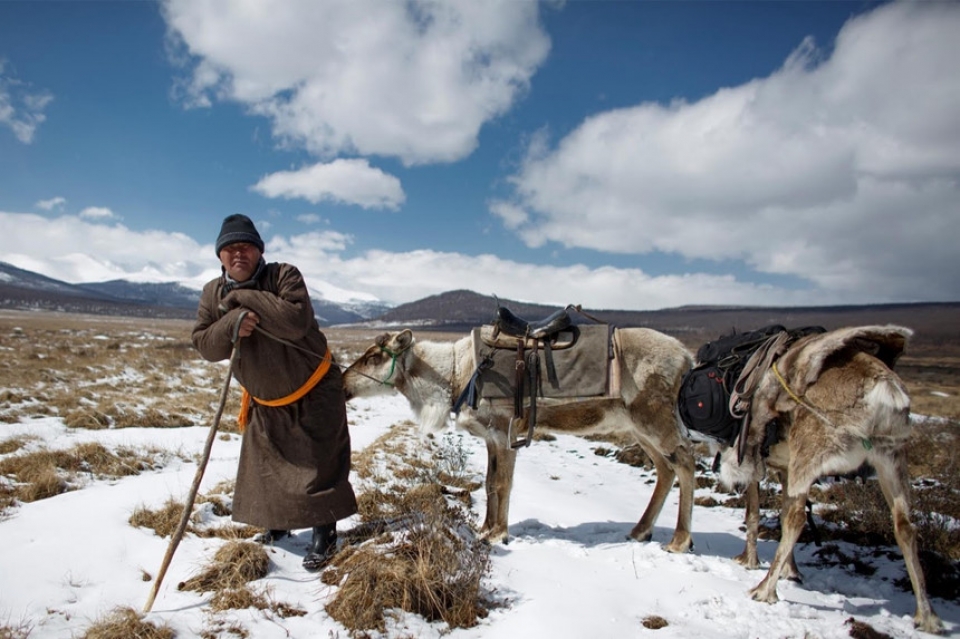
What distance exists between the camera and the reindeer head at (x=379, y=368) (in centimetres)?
574

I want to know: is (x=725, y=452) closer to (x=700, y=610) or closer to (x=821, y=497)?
(x=700, y=610)

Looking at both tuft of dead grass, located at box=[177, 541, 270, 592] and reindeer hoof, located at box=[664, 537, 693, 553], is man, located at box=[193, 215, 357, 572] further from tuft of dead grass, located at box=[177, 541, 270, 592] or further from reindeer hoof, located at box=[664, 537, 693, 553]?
reindeer hoof, located at box=[664, 537, 693, 553]

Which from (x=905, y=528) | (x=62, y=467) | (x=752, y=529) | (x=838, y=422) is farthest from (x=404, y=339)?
(x=905, y=528)

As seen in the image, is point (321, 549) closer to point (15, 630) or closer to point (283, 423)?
point (283, 423)

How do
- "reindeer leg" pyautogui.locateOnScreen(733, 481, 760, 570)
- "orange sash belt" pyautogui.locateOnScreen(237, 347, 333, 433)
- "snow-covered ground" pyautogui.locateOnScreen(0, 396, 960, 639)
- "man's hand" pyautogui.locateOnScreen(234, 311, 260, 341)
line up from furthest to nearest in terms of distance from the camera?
"reindeer leg" pyautogui.locateOnScreen(733, 481, 760, 570), "orange sash belt" pyautogui.locateOnScreen(237, 347, 333, 433), "man's hand" pyautogui.locateOnScreen(234, 311, 260, 341), "snow-covered ground" pyautogui.locateOnScreen(0, 396, 960, 639)

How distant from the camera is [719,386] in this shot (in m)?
4.52

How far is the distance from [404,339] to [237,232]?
2.27 m

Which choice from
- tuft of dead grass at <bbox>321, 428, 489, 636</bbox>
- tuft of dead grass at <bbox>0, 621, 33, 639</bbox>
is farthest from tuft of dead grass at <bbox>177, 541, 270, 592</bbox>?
tuft of dead grass at <bbox>0, 621, 33, 639</bbox>

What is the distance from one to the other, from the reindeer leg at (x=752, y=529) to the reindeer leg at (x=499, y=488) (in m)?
2.33

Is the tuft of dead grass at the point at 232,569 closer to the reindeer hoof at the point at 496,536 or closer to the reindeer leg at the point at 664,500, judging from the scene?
the reindeer hoof at the point at 496,536

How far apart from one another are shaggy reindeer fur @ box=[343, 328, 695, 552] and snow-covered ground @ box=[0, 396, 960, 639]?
54cm

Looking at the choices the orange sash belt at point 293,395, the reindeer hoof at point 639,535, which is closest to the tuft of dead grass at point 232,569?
the orange sash belt at point 293,395

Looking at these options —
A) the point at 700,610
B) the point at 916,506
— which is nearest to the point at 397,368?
the point at 700,610

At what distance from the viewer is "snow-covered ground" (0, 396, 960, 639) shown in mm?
3197
